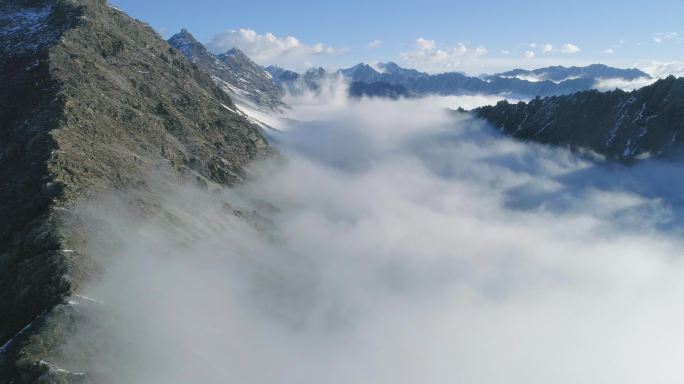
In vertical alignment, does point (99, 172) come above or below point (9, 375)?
A: above

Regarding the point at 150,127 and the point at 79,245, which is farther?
the point at 150,127

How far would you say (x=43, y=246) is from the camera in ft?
330

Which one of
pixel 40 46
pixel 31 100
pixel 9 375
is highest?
pixel 40 46

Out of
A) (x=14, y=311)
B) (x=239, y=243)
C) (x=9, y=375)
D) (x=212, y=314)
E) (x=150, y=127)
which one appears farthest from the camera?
(x=150, y=127)

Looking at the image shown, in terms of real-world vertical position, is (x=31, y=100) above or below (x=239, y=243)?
above

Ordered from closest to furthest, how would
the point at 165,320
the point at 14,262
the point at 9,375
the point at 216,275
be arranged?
the point at 9,375, the point at 14,262, the point at 165,320, the point at 216,275

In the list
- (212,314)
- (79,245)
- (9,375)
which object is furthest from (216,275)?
(9,375)

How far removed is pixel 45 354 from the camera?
78312 millimetres

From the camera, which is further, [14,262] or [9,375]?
[14,262]

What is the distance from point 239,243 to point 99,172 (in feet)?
191

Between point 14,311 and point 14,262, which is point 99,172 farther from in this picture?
point 14,311

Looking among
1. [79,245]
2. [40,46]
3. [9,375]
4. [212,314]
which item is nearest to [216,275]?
[212,314]

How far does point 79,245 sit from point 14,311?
1862 centimetres

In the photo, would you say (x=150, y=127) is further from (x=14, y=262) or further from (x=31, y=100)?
(x=14, y=262)
